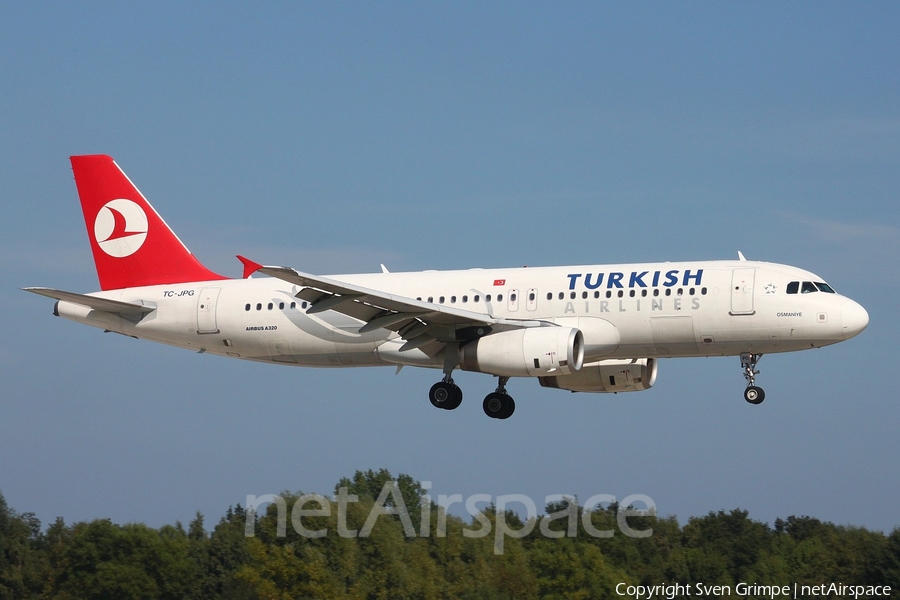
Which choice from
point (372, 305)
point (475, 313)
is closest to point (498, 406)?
point (475, 313)

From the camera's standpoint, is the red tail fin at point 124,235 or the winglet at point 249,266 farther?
the red tail fin at point 124,235

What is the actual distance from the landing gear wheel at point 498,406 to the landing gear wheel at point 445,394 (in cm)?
133

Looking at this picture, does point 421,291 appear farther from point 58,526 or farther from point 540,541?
point 58,526

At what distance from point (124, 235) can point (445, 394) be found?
13596mm

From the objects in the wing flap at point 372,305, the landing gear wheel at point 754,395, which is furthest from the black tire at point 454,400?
the landing gear wheel at point 754,395

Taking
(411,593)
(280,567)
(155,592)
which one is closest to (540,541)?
(411,593)

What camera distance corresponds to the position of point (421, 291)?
40.9 metres

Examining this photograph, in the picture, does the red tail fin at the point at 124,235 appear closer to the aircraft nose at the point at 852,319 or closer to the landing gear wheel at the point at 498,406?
the landing gear wheel at the point at 498,406

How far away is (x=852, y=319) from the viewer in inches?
1453

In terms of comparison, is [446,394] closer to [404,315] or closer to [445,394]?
[445,394]

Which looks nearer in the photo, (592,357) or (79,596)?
(592,357)

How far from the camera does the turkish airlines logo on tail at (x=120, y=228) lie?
148 feet

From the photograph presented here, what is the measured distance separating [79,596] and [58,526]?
17466 millimetres

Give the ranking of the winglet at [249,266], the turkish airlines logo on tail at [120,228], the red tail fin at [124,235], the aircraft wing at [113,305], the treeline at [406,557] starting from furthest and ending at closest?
the treeline at [406,557], the turkish airlines logo on tail at [120,228], the red tail fin at [124,235], the aircraft wing at [113,305], the winglet at [249,266]
